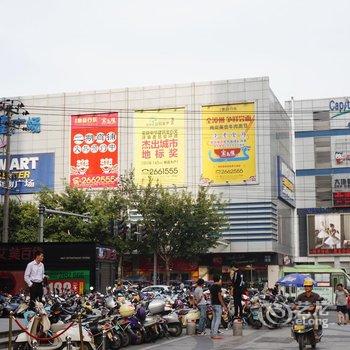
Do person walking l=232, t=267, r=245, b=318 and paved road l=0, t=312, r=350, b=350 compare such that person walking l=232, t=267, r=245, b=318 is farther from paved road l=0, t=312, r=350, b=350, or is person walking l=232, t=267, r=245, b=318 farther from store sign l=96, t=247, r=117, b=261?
store sign l=96, t=247, r=117, b=261

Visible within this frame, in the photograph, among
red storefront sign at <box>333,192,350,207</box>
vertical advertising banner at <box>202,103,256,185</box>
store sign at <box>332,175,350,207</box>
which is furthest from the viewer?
store sign at <box>332,175,350,207</box>

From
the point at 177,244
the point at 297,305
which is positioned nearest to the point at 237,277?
the point at 297,305

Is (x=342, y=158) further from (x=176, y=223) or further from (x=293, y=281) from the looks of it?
(x=293, y=281)

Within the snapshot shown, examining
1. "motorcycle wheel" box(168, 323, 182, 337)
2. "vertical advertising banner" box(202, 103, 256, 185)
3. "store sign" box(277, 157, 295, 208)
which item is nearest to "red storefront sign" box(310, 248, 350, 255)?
"store sign" box(277, 157, 295, 208)

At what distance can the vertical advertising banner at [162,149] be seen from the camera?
198 feet

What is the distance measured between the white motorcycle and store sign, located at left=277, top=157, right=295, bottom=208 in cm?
5042

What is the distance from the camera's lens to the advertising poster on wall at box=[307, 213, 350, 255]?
247 feet

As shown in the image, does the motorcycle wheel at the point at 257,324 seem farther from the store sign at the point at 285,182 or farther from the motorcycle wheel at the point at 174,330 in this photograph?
the store sign at the point at 285,182

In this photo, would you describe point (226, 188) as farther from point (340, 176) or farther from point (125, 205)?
point (340, 176)

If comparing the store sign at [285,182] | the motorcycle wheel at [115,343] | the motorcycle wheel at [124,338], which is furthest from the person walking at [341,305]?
the store sign at [285,182]

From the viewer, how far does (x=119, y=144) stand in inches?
2452

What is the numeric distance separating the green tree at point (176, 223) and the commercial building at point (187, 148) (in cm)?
991

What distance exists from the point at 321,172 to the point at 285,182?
682 inches

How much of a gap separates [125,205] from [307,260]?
119 feet
